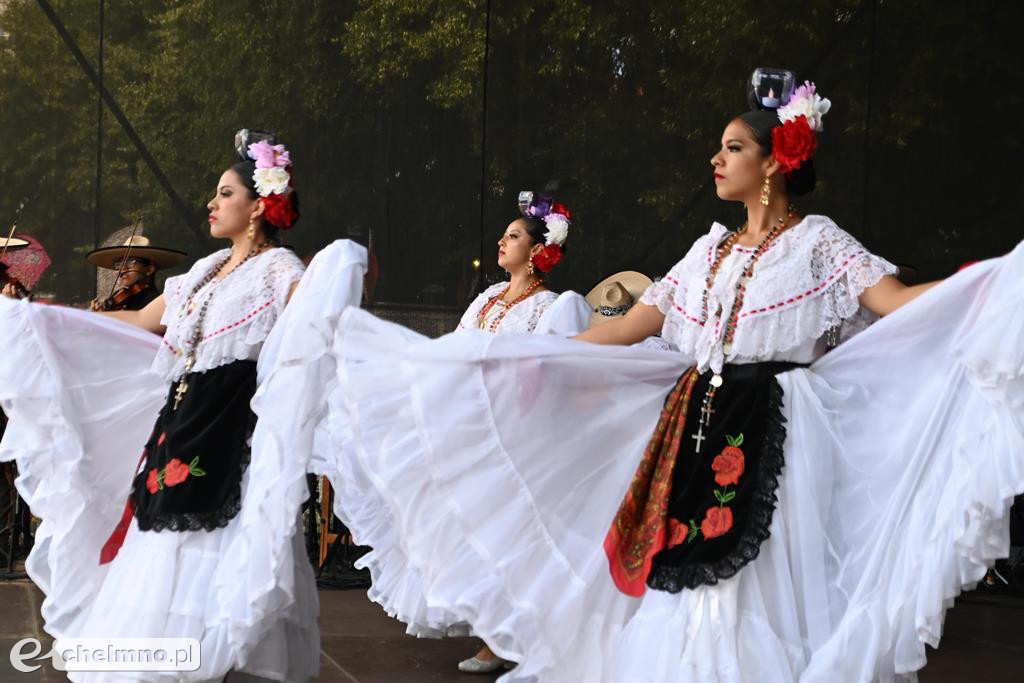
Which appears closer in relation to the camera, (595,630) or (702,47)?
(595,630)

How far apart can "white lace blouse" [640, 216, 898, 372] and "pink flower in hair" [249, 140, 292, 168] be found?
1.21 metres

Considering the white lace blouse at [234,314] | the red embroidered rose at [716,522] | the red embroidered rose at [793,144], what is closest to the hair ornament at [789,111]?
the red embroidered rose at [793,144]

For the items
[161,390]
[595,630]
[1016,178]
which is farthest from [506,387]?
[1016,178]

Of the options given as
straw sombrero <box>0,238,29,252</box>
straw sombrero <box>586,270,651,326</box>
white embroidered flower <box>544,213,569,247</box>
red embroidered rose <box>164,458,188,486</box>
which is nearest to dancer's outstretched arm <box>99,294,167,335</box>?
red embroidered rose <box>164,458,188,486</box>

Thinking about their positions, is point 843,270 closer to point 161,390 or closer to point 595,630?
point 595,630

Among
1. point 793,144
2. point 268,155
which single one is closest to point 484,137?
point 268,155

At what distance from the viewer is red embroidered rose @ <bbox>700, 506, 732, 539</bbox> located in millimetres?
2869

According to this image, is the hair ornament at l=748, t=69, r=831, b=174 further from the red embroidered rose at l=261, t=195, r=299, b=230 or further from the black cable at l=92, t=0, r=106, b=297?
the black cable at l=92, t=0, r=106, b=297

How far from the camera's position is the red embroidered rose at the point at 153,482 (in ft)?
11.0

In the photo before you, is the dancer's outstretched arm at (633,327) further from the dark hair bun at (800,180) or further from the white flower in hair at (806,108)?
the white flower in hair at (806,108)

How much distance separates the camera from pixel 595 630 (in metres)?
2.92

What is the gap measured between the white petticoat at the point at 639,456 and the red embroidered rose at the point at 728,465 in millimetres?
108

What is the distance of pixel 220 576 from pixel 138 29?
4863mm

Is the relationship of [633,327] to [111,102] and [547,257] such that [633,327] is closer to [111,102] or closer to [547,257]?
[547,257]
